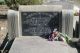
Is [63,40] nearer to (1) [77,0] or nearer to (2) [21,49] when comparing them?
(2) [21,49]

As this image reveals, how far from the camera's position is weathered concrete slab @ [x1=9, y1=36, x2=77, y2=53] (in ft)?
22.8

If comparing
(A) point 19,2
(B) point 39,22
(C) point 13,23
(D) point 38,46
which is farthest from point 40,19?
(A) point 19,2

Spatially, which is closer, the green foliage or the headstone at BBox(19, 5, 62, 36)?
the headstone at BBox(19, 5, 62, 36)

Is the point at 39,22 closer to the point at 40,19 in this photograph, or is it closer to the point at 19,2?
the point at 40,19

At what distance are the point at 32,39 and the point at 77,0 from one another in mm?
12974

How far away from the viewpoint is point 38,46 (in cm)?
732

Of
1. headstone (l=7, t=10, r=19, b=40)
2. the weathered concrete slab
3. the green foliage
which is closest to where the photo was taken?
the weathered concrete slab

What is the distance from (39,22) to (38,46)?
1.05 metres

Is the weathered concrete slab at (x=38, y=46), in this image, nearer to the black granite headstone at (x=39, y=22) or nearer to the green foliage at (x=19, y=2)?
the black granite headstone at (x=39, y=22)

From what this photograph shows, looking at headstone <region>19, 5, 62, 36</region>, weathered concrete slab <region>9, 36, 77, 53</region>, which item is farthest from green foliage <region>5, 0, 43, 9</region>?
weathered concrete slab <region>9, 36, 77, 53</region>

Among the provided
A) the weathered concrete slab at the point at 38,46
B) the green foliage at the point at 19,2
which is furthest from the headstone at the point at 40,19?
the green foliage at the point at 19,2

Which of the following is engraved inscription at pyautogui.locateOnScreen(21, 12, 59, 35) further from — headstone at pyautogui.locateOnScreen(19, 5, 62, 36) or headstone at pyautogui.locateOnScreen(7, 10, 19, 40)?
headstone at pyautogui.locateOnScreen(7, 10, 19, 40)

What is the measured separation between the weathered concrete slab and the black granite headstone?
35 cm

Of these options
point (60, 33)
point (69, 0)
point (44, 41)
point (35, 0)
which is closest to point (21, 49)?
point (44, 41)
